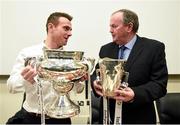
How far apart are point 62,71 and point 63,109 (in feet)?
0.49

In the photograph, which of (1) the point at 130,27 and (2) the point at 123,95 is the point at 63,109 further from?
(1) the point at 130,27

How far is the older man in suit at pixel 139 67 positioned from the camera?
4.95 feet

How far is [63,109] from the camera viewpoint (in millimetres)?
1105

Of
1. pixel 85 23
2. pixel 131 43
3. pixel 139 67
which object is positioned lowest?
pixel 139 67

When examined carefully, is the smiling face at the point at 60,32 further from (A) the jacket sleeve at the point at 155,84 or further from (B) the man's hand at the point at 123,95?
(B) the man's hand at the point at 123,95

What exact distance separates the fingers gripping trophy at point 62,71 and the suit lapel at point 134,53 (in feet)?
1.68

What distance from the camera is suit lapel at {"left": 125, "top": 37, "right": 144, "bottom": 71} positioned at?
1.59 m

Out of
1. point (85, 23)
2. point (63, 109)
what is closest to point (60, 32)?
point (63, 109)

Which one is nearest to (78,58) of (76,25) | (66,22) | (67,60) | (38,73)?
(67,60)

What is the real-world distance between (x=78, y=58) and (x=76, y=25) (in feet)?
4.94

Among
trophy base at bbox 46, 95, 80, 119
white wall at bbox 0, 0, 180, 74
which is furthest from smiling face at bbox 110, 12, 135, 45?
white wall at bbox 0, 0, 180, 74

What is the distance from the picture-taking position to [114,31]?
1666 mm

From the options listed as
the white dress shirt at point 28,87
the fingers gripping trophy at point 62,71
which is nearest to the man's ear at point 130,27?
the white dress shirt at point 28,87

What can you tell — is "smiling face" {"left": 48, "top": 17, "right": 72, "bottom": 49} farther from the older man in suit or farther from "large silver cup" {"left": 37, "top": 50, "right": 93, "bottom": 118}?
"large silver cup" {"left": 37, "top": 50, "right": 93, "bottom": 118}
